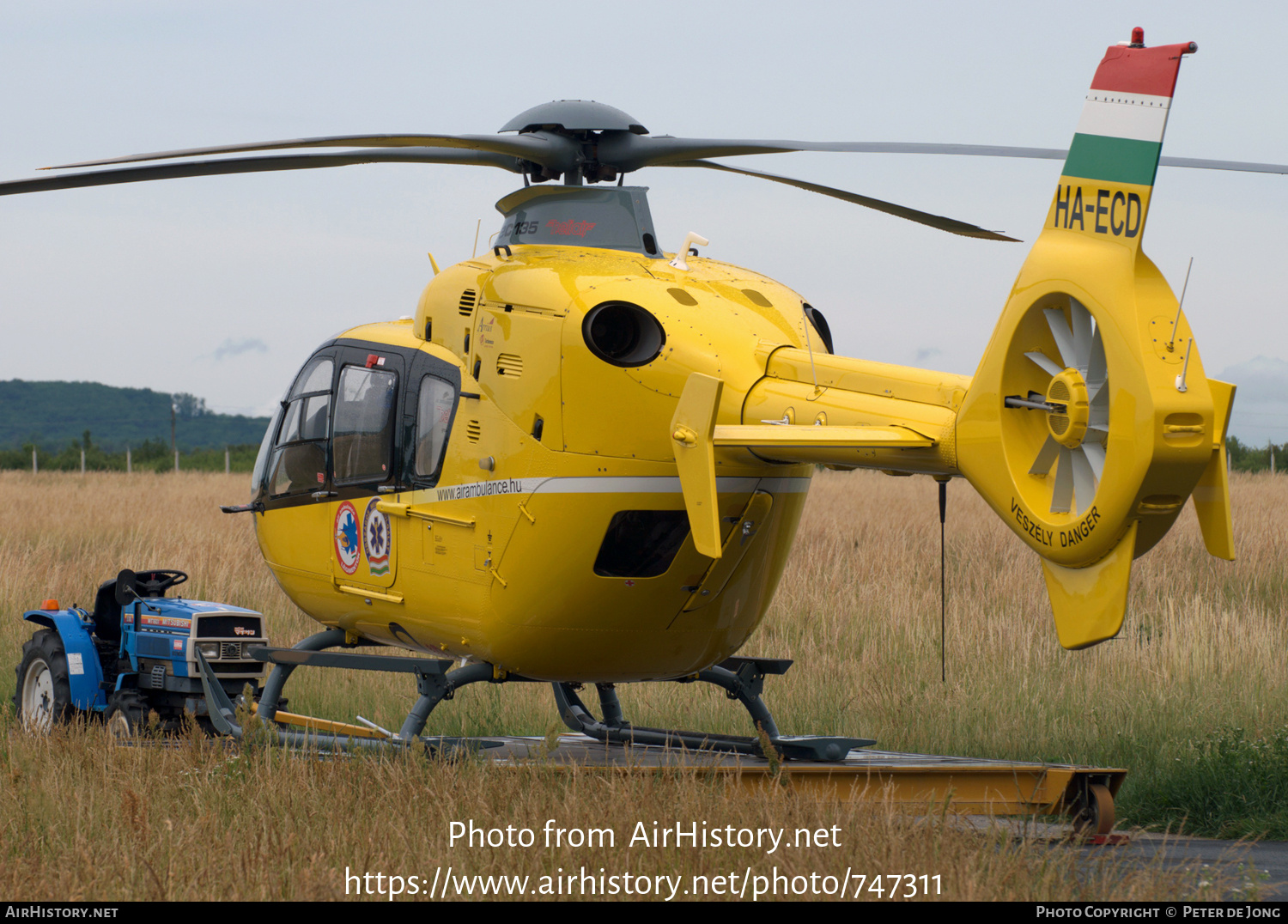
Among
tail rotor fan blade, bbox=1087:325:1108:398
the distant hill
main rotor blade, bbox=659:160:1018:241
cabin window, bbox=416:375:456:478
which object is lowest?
the distant hill

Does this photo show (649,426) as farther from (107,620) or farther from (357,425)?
(107,620)

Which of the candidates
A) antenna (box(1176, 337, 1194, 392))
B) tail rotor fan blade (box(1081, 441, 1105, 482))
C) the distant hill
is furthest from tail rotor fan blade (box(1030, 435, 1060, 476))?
the distant hill

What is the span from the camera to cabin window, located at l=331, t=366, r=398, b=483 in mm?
9188

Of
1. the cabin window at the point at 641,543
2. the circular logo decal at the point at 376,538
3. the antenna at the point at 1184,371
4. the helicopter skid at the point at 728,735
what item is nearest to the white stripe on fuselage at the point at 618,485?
the cabin window at the point at 641,543

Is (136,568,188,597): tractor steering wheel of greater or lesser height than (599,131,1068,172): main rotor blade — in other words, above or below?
below

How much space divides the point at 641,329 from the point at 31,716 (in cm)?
663

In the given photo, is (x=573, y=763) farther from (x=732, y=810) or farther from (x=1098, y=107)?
(x=1098, y=107)

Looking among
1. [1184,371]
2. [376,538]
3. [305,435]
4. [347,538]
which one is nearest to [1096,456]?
[1184,371]

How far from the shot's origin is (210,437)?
7032 inches

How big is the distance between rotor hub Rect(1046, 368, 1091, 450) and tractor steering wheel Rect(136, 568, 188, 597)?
309 inches

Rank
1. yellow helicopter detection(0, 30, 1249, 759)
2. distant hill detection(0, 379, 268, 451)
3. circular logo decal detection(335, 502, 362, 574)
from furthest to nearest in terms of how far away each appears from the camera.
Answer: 1. distant hill detection(0, 379, 268, 451)
2. circular logo decal detection(335, 502, 362, 574)
3. yellow helicopter detection(0, 30, 1249, 759)

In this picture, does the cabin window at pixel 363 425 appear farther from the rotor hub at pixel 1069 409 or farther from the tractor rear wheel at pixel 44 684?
the rotor hub at pixel 1069 409

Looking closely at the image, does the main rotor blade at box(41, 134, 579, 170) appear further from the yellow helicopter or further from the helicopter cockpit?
the helicopter cockpit
